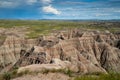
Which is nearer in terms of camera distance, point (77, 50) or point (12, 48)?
point (77, 50)

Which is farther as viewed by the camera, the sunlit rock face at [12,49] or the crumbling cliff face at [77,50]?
the sunlit rock face at [12,49]

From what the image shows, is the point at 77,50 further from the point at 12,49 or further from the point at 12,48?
the point at 12,48

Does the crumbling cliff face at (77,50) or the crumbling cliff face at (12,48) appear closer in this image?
the crumbling cliff face at (77,50)

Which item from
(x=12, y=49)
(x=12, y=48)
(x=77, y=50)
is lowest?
(x=12, y=49)

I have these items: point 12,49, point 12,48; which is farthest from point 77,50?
point 12,48

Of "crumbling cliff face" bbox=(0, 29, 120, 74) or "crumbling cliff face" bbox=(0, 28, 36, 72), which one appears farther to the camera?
"crumbling cliff face" bbox=(0, 28, 36, 72)

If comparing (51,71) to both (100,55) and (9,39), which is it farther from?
(9,39)

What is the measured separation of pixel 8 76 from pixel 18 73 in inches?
32.3

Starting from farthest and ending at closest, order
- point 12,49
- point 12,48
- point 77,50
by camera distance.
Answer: point 12,48 → point 12,49 → point 77,50

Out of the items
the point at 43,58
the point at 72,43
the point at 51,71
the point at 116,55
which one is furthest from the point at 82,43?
the point at 51,71

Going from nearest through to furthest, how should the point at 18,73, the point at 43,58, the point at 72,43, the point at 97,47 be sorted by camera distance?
the point at 18,73
the point at 43,58
the point at 72,43
the point at 97,47

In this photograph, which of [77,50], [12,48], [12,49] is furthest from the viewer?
[12,48]

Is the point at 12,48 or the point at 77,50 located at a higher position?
the point at 77,50

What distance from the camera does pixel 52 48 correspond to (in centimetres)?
3925
